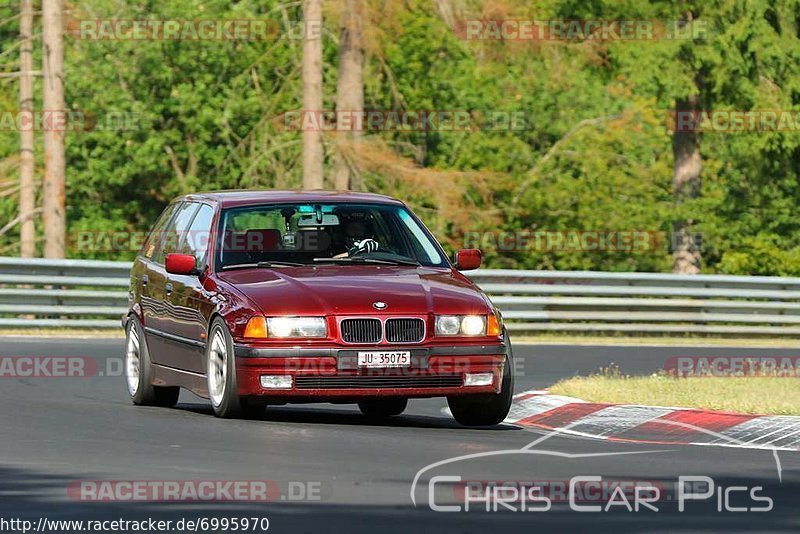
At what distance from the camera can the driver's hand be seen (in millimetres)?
14017

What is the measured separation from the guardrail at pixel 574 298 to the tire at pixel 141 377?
10.6 metres

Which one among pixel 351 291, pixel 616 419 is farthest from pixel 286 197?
pixel 616 419

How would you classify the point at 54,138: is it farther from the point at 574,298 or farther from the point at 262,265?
the point at 262,265

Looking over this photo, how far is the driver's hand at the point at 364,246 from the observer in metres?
14.0

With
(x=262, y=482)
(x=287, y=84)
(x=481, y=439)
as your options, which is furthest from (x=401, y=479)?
(x=287, y=84)

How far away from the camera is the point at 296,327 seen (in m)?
12.6

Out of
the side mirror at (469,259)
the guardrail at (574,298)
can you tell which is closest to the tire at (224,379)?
the side mirror at (469,259)

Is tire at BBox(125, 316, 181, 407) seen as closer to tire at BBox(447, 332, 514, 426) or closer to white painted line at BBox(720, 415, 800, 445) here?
tire at BBox(447, 332, 514, 426)

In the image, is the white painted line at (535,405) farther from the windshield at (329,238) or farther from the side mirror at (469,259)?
the windshield at (329,238)

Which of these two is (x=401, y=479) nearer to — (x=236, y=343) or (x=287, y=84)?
(x=236, y=343)

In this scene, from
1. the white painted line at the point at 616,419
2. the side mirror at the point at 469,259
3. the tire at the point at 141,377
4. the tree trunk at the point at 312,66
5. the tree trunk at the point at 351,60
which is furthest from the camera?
the tree trunk at the point at 351,60

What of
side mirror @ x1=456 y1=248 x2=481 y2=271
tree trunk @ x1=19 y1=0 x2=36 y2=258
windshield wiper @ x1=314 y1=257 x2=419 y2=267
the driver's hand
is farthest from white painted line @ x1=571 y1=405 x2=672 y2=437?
tree trunk @ x1=19 y1=0 x2=36 y2=258

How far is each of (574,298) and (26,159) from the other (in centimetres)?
1959

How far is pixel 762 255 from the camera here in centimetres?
3653
